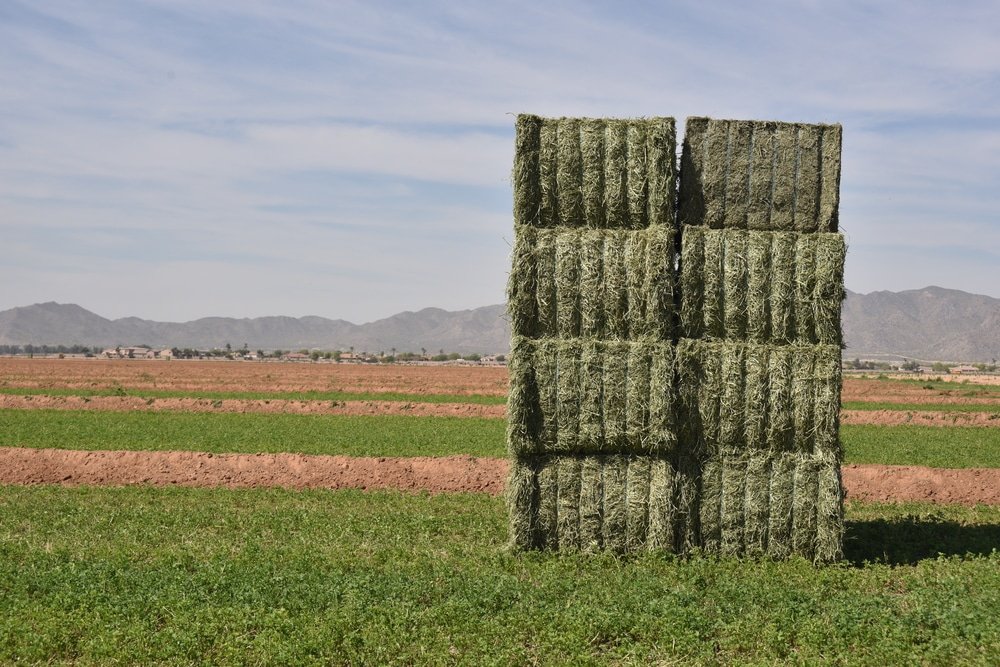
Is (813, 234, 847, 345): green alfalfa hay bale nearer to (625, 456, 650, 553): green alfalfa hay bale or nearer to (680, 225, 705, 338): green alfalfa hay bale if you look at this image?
(680, 225, 705, 338): green alfalfa hay bale

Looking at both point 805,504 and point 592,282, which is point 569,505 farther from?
point 805,504

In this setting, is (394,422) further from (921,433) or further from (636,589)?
(636,589)

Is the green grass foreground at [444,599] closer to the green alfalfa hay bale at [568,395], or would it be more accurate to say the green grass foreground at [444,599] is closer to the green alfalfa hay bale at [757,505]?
the green alfalfa hay bale at [757,505]

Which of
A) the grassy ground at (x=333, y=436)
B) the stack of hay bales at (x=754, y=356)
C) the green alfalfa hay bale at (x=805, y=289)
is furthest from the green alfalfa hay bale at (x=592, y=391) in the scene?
the grassy ground at (x=333, y=436)

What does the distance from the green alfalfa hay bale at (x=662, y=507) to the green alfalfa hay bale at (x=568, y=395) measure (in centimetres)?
114

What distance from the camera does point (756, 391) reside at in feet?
43.6

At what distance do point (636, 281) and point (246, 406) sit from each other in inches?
1291

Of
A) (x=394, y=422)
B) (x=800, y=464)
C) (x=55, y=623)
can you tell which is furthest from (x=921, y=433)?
(x=55, y=623)

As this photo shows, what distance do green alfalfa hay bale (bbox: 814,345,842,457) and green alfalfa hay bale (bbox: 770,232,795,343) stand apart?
0.46m

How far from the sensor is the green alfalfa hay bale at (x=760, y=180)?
536 inches

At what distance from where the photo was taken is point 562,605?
35.1 feet

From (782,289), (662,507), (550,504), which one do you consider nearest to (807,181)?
(782,289)

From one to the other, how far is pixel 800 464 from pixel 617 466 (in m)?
2.39

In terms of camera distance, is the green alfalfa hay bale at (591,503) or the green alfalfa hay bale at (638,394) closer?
the green alfalfa hay bale at (638,394)
